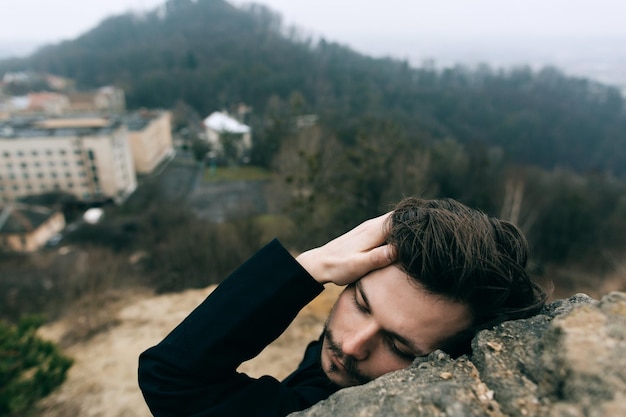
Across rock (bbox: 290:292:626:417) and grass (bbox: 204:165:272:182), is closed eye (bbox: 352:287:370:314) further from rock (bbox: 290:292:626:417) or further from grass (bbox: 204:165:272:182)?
grass (bbox: 204:165:272:182)

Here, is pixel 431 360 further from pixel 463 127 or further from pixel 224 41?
pixel 224 41

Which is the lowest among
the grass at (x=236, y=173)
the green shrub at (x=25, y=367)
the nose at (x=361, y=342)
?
the grass at (x=236, y=173)

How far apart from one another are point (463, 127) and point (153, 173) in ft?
109

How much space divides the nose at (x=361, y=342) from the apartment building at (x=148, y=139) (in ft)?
124

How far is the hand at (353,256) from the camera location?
5.25ft

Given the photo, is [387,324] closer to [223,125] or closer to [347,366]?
[347,366]

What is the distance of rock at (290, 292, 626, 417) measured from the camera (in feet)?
3.14

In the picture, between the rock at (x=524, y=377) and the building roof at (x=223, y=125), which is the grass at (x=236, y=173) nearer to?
the building roof at (x=223, y=125)

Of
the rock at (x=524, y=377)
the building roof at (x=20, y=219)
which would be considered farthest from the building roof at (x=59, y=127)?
the rock at (x=524, y=377)

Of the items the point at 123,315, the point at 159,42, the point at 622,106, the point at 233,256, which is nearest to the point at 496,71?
the point at 622,106

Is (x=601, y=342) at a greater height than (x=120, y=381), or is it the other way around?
(x=601, y=342)

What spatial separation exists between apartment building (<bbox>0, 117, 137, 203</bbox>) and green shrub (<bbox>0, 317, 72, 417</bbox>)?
26717 millimetres

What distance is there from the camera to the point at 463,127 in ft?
151

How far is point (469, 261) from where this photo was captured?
146 centimetres
